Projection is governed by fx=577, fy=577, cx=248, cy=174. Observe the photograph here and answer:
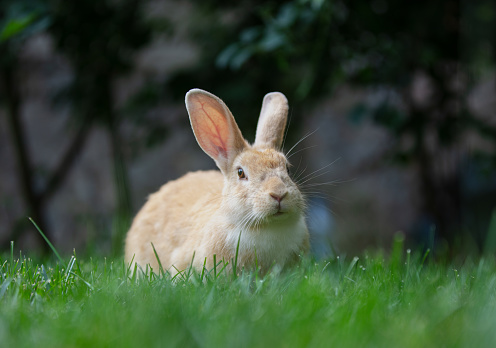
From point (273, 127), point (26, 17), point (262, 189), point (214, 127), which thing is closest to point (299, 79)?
point (273, 127)

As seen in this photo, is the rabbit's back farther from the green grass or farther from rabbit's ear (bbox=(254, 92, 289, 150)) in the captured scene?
the green grass

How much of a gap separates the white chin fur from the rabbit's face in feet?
0.12

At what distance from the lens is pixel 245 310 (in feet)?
5.88

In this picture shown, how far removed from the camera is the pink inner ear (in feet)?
9.91

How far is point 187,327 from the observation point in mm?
1627

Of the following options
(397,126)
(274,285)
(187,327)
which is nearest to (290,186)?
(274,285)

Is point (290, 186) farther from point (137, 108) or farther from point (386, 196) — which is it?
point (386, 196)

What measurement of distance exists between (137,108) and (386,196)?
12.0 feet

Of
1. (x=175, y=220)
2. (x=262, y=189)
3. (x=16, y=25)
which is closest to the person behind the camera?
(x=262, y=189)

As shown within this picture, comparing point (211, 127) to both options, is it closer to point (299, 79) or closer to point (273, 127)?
point (273, 127)

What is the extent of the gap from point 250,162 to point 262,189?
223 millimetres

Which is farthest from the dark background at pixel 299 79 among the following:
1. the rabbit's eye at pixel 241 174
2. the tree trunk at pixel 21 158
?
the rabbit's eye at pixel 241 174

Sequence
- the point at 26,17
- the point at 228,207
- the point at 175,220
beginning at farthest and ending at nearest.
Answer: the point at 26,17 → the point at 175,220 → the point at 228,207

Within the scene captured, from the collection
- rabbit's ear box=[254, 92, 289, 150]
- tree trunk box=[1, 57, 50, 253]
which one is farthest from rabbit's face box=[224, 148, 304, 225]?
tree trunk box=[1, 57, 50, 253]
